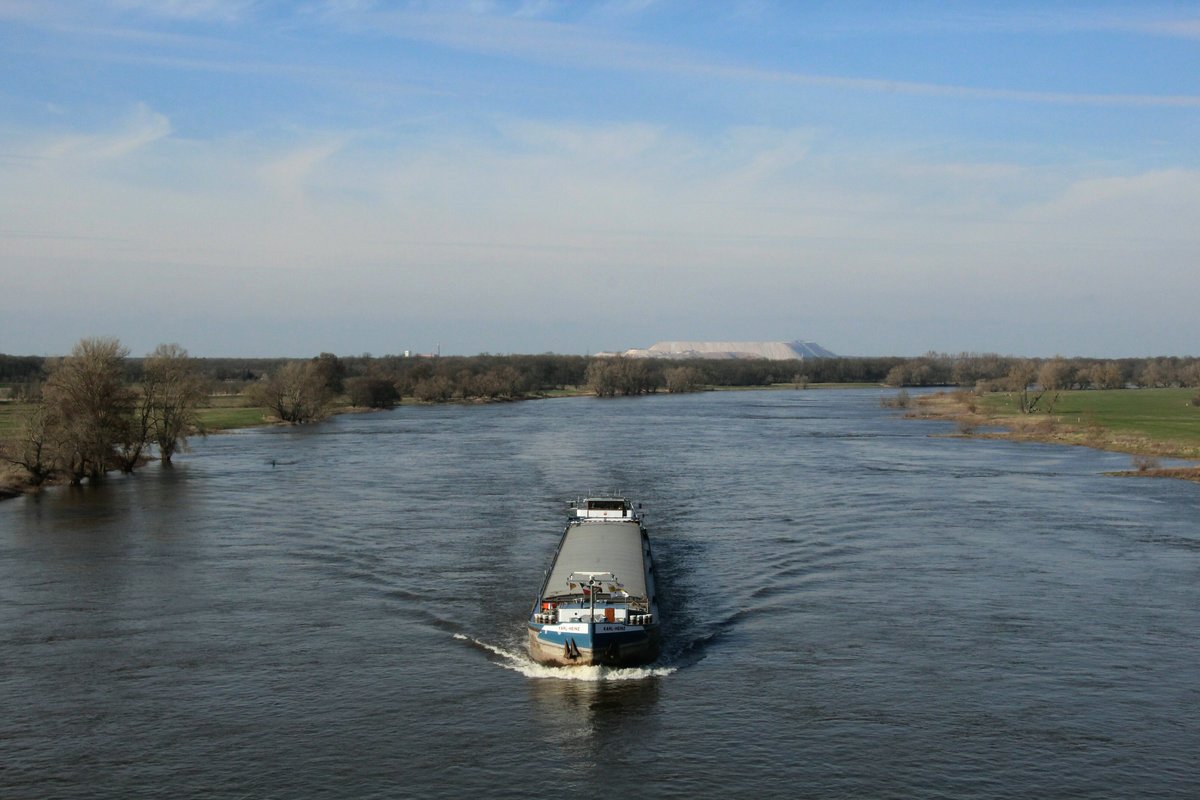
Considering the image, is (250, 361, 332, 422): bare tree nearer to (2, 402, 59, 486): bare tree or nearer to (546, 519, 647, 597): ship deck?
(2, 402, 59, 486): bare tree

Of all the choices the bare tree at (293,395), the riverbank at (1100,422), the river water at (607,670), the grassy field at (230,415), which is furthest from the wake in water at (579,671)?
the bare tree at (293,395)

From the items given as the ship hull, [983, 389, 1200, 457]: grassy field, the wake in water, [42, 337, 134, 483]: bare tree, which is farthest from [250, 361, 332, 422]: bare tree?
the ship hull

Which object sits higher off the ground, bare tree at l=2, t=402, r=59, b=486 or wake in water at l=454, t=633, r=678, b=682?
bare tree at l=2, t=402, r=59, b=486

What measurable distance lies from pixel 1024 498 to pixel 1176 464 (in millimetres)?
22716

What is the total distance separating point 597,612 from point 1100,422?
94963 mm

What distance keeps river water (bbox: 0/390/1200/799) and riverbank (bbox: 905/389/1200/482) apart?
55.3 feet

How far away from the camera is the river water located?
2486cm

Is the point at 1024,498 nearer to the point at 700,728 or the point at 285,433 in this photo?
the point at 700,728

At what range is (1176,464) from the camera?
77.3 metres

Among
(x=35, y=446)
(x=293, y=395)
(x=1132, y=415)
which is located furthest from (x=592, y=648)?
(x=1132, y=415)

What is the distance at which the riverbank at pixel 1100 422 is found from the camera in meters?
83.6

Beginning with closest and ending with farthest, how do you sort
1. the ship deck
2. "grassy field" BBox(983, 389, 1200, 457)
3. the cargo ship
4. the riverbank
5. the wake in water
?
1. the wake in water
2. the cargo ship
3. the ship deck
4. the riverbank
5. "grassy field" BBox(983, 389, 1200, 457)

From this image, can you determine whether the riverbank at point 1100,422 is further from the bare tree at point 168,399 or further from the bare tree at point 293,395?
the bare tree at point 293,395

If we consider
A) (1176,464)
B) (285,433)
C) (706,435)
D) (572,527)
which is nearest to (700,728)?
(572,527)
